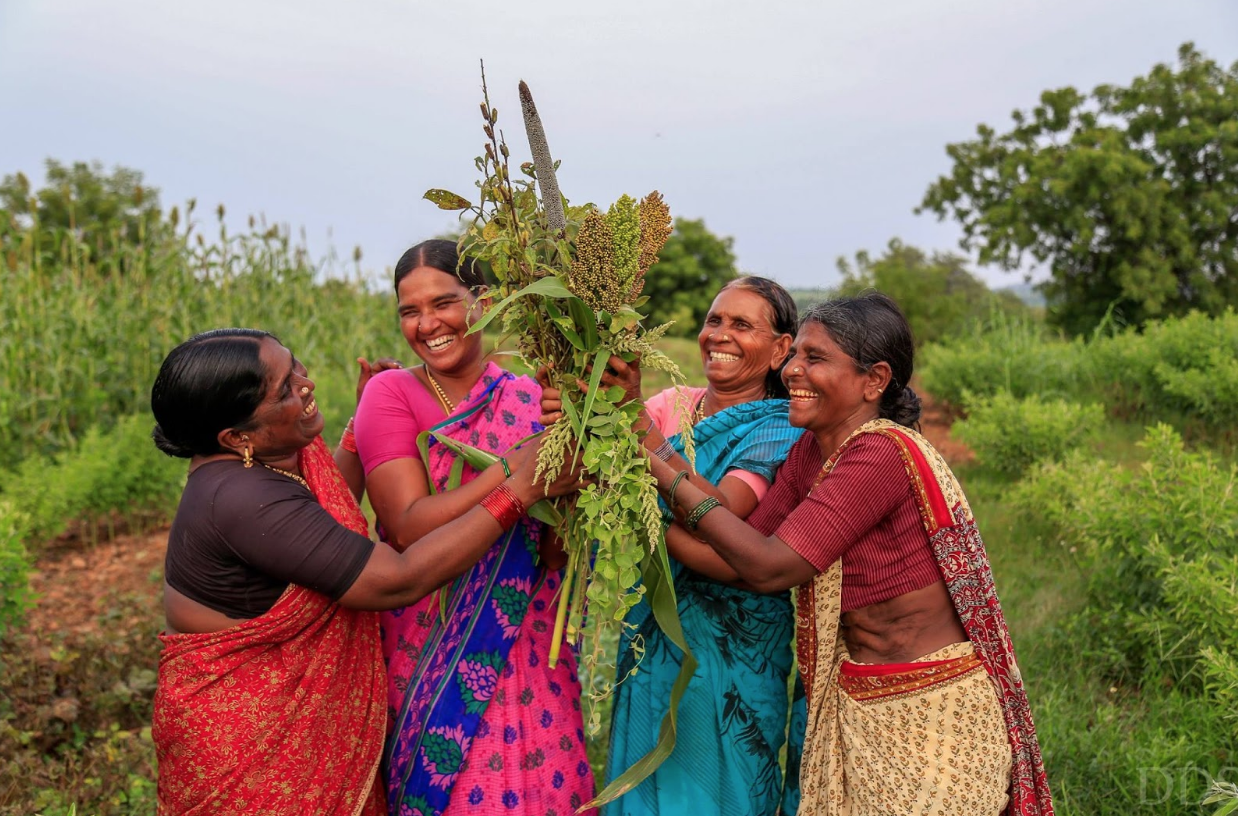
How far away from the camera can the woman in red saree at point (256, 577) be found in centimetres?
215

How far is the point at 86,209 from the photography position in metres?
24.1

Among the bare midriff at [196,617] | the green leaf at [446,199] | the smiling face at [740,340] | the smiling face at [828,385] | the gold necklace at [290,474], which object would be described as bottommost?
the bare midriff at [196,617]

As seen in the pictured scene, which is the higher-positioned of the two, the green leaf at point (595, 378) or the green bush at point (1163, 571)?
the green leaf at point (595, 378)

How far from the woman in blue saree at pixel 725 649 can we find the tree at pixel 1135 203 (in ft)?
56.2

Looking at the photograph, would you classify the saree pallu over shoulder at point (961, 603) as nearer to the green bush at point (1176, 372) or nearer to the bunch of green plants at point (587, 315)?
the bunch of green plants at point (587, 315)

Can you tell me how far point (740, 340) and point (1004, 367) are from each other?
762cm

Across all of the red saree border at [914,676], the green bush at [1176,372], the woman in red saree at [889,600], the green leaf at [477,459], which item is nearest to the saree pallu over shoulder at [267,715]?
the green leaf at [477,459]

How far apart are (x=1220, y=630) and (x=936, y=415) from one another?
7.58 metres

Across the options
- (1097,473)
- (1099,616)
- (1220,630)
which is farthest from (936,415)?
(1220,630)

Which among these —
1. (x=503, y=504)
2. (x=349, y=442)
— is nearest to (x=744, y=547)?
(x=503, y=504)

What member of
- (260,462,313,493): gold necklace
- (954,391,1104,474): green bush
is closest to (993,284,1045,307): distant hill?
(954,391,1104,474): green bush

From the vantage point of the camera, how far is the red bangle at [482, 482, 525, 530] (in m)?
2.26

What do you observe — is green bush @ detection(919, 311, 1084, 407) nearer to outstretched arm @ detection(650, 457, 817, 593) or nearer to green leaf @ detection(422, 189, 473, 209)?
outstretched arm @ detection(650, 457, 817, 593)

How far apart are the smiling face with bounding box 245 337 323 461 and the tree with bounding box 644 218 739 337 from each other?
18.5 m
